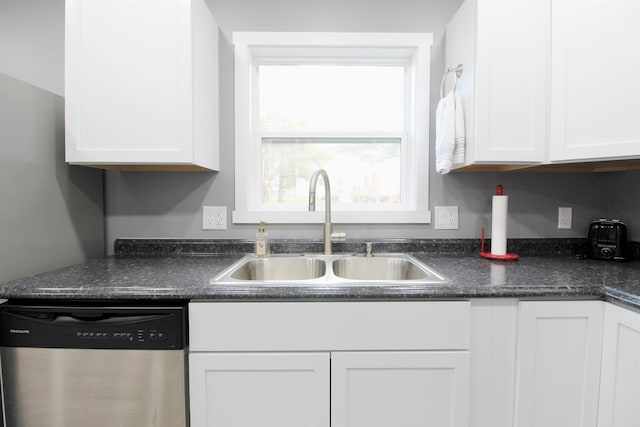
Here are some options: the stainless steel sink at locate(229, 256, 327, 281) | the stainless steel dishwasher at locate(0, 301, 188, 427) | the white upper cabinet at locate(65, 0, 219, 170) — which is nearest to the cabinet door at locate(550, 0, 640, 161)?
the stainless steel sink at locate(229, 256, 327, 281)

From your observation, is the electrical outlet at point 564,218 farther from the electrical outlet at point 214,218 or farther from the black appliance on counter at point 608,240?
the electrical outlet at point 214,218

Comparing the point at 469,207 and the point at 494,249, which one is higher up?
the point at 469,207

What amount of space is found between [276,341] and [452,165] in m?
1.17

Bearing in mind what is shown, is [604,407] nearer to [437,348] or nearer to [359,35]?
[437,348]

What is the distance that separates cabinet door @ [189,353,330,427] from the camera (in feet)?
3.22

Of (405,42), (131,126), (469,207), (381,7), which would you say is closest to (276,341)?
(131,126)

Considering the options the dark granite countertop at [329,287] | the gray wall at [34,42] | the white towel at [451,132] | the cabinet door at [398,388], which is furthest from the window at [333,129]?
the gray wall at [34,42]

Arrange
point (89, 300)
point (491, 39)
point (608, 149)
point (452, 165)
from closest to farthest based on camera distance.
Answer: point (89, 300)
point (608, 149)
point (491, 39)
point (452, 165)

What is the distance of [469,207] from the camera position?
1645 mm

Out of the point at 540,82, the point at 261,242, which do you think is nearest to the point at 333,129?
the point at 261,242

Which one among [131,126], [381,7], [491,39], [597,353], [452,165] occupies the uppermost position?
[381,7]

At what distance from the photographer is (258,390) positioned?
0.99 m

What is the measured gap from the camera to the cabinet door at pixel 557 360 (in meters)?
1.02

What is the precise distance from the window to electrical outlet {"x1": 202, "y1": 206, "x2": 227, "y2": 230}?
0.15 m
